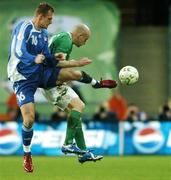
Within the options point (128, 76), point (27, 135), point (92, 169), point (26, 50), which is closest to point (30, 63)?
point (26, 50)

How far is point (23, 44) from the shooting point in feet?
47.0

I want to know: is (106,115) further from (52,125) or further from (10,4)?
(10,4)

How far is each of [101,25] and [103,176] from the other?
426 inches

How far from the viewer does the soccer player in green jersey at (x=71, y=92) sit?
1465cm

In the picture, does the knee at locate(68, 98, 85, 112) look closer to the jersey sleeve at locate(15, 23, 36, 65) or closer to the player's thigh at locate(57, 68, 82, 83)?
the player's thigh at locate(57, 68, 82, 83)

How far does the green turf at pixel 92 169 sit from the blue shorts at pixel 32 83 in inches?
47.0

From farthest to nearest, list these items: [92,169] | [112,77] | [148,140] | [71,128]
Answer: [112,77] → [148,140] → [92,169] → [71,128]

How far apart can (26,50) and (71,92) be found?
1173 millimetres

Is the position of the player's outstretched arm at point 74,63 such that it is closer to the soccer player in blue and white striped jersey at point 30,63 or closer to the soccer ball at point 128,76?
the soccer player in blue and white striped jersey at point 30,63

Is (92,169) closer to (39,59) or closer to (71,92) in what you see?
(71,92)

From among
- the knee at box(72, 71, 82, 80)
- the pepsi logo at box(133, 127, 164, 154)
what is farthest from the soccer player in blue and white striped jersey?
the pepsi logo at box(133, 127, 164, 154)

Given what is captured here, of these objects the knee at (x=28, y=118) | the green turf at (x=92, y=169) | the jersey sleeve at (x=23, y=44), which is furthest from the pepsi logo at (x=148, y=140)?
the jersey sleeve at (x=23, y=44)

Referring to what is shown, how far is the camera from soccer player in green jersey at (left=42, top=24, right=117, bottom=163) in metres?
14.6

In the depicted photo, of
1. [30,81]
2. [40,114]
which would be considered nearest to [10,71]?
[30,81]
